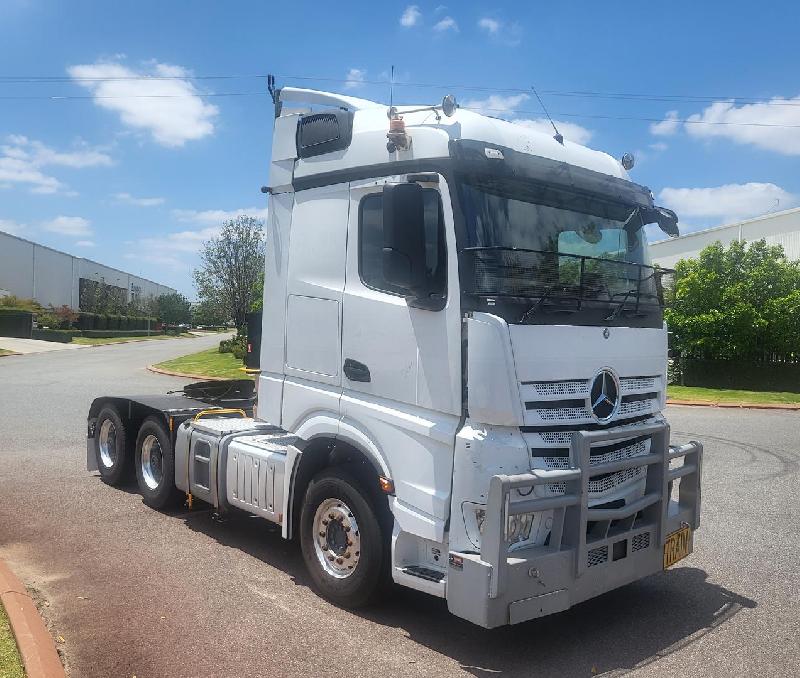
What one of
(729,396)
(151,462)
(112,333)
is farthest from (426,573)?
(112,333)

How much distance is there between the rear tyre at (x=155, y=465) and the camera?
7332 millimetres

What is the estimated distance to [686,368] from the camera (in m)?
25.9

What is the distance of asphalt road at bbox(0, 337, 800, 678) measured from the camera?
14.0 feet

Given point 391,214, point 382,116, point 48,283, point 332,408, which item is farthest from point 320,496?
point 48,283

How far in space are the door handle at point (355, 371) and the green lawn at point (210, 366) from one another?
18.9 meters

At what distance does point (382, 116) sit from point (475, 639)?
3.50 metres

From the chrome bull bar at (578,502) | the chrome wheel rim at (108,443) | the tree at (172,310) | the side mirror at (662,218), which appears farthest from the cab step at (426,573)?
the tree at (172,310)

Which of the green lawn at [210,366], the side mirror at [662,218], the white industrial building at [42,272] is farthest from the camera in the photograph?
the white industrial building at [42,272]

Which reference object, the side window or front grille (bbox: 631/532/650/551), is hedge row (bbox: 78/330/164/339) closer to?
the side window

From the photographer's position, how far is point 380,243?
192 inches

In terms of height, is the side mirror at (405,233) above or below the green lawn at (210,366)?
above

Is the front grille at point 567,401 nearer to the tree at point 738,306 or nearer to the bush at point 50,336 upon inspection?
the tree at point 738,306

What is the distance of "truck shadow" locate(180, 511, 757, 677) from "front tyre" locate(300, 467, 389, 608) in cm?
22

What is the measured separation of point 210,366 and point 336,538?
78.4 feet
